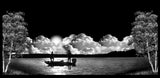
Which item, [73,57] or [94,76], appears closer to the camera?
[94,76]

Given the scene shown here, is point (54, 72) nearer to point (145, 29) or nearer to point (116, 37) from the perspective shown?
point (116, 37)

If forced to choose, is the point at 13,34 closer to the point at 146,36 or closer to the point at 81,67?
the point at 81,67

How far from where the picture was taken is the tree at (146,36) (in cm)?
3141

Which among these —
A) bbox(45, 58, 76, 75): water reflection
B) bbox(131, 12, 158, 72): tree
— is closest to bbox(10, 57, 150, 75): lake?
bbox(45, 58, 76, 75): water reflection

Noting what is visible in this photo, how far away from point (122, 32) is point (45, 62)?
7.85 meters

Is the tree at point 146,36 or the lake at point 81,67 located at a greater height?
the tree at point 146,36

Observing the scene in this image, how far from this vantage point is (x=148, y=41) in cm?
3203

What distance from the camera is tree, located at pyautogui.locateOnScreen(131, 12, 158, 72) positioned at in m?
31.4

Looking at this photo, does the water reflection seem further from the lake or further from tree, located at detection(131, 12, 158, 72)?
tree, located at detection(131, 12, 158, 72)

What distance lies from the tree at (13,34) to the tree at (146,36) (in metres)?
10.3

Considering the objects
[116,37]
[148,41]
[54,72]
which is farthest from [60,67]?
[148,41]

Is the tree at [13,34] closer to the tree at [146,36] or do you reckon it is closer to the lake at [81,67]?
the lake at [81,67]

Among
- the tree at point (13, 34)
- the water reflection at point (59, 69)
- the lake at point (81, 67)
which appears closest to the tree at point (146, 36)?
the lake at point (81, 67)

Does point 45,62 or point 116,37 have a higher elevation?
point 116,37
